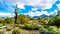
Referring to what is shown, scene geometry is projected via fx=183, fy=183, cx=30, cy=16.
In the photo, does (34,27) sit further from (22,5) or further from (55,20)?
(22,5)

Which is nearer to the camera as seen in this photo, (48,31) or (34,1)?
(48,31)

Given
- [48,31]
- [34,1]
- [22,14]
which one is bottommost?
[48,31]

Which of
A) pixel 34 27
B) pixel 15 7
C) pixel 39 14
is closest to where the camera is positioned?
pixel 34 27

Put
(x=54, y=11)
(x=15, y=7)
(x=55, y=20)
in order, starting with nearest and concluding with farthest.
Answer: (x=55, y=20) < (x=15, y=7) < (x=54, y=11)

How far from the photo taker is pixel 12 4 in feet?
88.3

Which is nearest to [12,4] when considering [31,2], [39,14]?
[31,2]

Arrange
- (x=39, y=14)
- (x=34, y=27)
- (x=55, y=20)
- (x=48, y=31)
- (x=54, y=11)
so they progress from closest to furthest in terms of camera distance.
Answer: (x=48, y=31) → (x=34, y=27) → (x=55, y=20) → (x=54, y=11) → (x=39, y=14)

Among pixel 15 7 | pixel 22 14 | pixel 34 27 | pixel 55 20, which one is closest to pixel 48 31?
pixel 34 27

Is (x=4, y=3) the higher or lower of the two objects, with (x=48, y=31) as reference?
higher

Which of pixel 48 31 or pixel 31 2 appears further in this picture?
pixel 31 2

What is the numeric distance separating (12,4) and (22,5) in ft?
4.95

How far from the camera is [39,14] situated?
30.0 meters

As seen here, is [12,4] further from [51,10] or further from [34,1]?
[51,10]

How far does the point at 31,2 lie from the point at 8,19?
4.80 m
